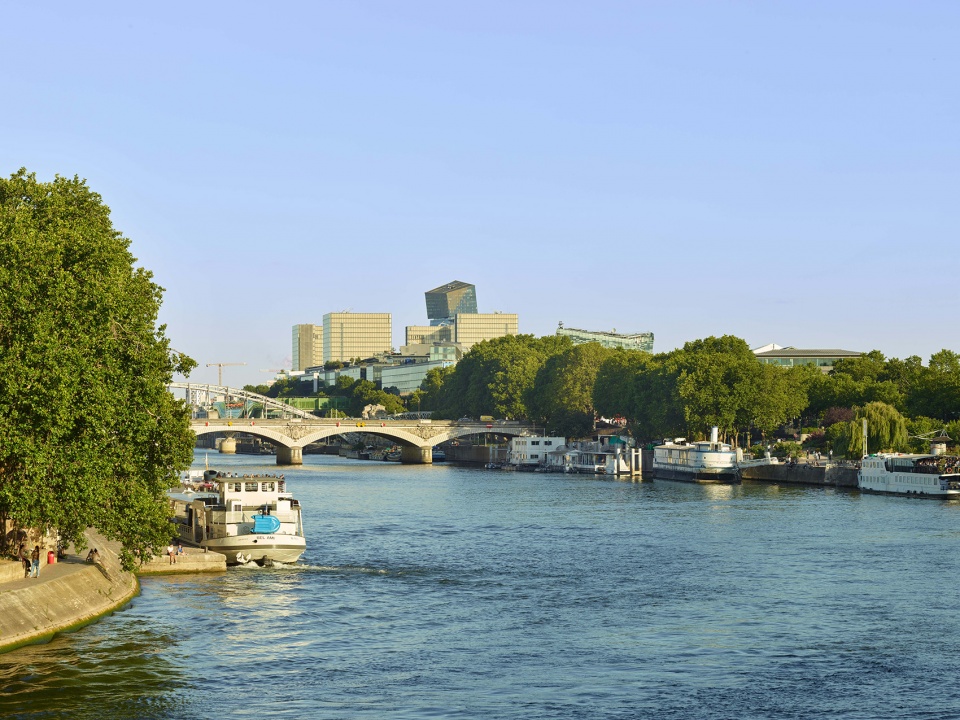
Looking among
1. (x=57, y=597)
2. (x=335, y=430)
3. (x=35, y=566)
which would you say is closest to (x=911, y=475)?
(x=57, y=597)

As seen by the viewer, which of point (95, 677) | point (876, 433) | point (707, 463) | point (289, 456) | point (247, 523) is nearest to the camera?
point (95, 677)

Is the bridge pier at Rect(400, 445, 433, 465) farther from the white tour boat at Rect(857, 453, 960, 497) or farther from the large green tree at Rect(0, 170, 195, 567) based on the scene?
the large green tree at Rect(0, 170, 195, 567)

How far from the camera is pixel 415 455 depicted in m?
175

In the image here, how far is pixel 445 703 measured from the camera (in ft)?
108

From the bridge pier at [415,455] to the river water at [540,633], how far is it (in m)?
97.9

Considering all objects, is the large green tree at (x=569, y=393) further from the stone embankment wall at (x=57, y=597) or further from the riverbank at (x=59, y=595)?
the stone embankment wall at (x=57, y=597)

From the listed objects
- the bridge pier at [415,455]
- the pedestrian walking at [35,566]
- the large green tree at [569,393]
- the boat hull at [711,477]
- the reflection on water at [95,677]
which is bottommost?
the reflection on water at [95,677]

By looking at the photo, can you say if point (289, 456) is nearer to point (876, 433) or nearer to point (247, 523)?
point (876, 433)

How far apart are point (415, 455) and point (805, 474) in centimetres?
6893

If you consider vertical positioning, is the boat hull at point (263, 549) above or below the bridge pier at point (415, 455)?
below

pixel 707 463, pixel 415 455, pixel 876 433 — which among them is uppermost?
pixel 876 433

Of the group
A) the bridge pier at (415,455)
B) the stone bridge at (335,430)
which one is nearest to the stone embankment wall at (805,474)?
the stone bridge at (335,430)

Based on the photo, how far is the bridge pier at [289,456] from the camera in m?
163

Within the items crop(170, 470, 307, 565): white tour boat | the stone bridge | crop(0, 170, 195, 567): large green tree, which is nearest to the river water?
crop(170, 470, 307, 565): white tour boat
